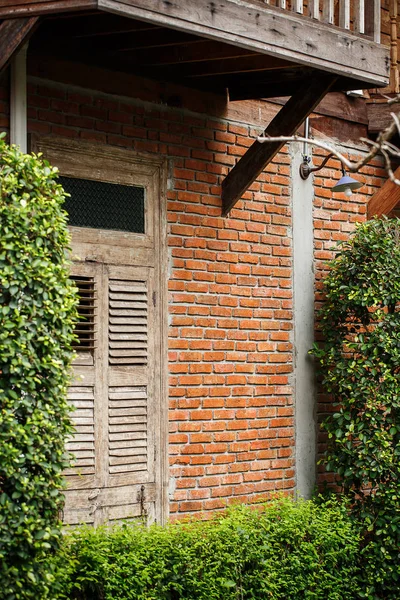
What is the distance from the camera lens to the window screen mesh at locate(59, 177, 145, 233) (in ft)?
23.3

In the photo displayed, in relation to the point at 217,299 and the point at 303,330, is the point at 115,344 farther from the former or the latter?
the point at 303,330

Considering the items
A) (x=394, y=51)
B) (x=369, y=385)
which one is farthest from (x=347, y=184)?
(x=394, y=51)

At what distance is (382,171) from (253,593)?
444 cm

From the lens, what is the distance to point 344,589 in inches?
304

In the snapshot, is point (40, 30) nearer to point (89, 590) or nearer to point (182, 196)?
point (182, 196)

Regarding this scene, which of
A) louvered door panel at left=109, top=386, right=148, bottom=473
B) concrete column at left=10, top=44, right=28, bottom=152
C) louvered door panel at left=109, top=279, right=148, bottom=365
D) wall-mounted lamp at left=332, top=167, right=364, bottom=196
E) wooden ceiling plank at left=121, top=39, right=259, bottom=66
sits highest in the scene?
wooden ceiling plank at left=121, top=39, right=259, bottom=66

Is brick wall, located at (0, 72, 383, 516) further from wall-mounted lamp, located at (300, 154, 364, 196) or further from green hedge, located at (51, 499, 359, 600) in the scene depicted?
green hedge, located at (51, 499, 359, 600)

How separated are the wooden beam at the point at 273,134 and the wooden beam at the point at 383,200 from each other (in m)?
1.67

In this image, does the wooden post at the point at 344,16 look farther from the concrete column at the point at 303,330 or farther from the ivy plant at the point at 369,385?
the ivy plant at the point at 369,385

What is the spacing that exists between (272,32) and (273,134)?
121 centimetres

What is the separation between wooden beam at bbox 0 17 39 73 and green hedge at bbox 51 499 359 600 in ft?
9.10

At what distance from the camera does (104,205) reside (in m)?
7.30

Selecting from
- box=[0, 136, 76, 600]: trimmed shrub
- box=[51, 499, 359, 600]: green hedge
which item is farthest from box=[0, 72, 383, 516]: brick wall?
box=[0, 136, 76, 600]: trimmed shrub

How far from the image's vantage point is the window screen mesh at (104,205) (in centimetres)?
710
